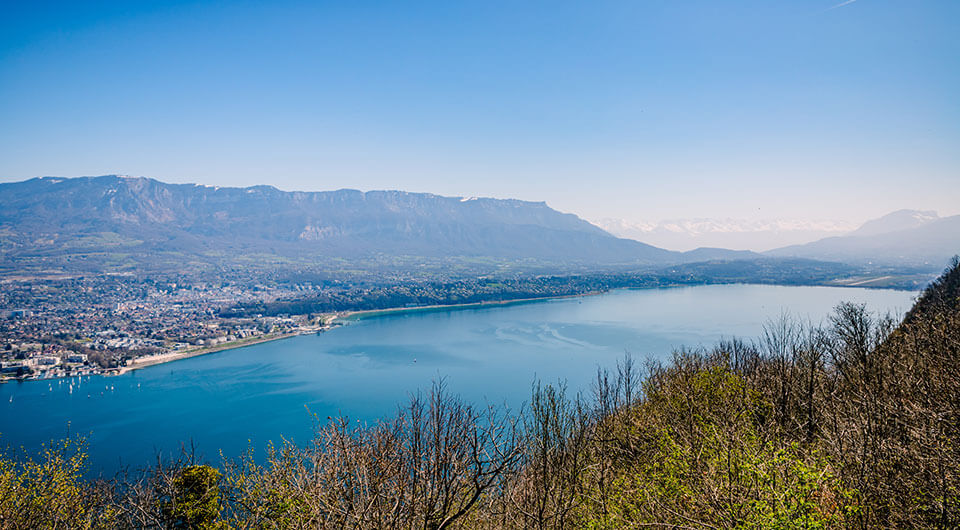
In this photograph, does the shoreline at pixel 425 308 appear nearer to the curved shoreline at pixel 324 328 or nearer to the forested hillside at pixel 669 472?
the curved shoreline at pixel 324 328

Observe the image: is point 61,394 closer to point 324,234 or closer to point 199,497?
point 199,497

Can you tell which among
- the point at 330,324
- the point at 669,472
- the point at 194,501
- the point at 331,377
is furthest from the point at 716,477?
the point at 330,324

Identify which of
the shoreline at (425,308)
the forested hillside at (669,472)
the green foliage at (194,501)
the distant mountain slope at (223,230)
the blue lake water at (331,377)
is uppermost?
the distant mountain slope at (223,230)

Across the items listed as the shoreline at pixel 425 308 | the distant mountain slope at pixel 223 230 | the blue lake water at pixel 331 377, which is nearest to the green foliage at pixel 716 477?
the blue lake water at pixel 331 377

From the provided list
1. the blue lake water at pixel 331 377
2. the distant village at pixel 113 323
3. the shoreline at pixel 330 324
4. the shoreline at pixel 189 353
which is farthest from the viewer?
the shoreline at pixel 330 324

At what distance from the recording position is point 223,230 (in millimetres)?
166125

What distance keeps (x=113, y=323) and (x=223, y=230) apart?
127 m

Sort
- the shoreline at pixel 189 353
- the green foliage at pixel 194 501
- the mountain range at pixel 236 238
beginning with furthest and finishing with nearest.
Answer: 1. the mountain range at pixel 236 238
2. the shoreline at pixel 189 353
3. the green foliage at pixel 194 501

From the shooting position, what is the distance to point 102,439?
20.5 m

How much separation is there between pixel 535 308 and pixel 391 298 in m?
18.5

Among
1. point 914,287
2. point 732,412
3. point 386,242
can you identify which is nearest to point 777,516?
point 732,412

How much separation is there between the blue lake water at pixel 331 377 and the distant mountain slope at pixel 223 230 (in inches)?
3985

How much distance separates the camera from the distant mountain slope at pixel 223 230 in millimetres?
129250

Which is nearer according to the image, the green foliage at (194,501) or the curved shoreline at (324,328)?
the green foliage at (194,501)
